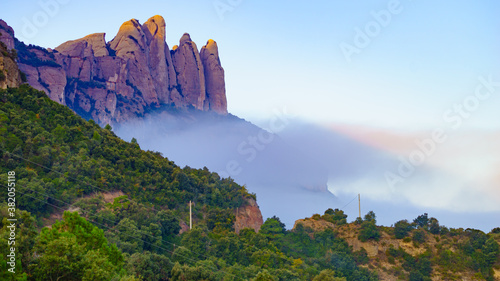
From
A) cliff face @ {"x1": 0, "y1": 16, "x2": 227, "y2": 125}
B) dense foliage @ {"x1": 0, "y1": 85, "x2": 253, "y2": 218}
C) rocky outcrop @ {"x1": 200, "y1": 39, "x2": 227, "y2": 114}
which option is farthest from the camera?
rocky outcrop @ {"x1": 200, "y1": 39, "x2": 227, "y2": 114}

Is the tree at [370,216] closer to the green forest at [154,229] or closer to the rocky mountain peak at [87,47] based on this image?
the green forest at [154,229]

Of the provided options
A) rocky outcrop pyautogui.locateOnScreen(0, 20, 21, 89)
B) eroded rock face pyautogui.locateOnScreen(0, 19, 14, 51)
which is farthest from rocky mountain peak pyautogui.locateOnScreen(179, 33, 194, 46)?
rocky outcrop pyautogui.locateOnScreen(0, 20, 21, 89)

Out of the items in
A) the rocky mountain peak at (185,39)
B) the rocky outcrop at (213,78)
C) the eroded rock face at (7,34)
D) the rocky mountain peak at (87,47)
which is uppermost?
the rocky mountain peak at (185,39)

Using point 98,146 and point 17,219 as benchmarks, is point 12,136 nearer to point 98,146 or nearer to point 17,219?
point 98,146

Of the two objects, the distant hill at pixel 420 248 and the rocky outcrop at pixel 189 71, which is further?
the rocky outcrop at pixel 189 71

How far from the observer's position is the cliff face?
122 m

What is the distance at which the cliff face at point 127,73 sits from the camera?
4818 inches

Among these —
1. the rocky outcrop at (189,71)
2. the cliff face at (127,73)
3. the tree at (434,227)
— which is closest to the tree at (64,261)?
the tree at (434,227)

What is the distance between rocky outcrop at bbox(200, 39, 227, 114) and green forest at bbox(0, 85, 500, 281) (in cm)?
10667

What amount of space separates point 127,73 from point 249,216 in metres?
87.3

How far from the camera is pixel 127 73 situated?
14612cm

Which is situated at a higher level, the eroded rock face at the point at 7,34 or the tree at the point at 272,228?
the eroded rock face at the point at 7,34

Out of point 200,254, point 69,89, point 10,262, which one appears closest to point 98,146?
point 200,254

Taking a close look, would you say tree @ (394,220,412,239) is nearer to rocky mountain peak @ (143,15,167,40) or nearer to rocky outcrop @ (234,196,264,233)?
rocky outcrop @ (234,196,264,233)
